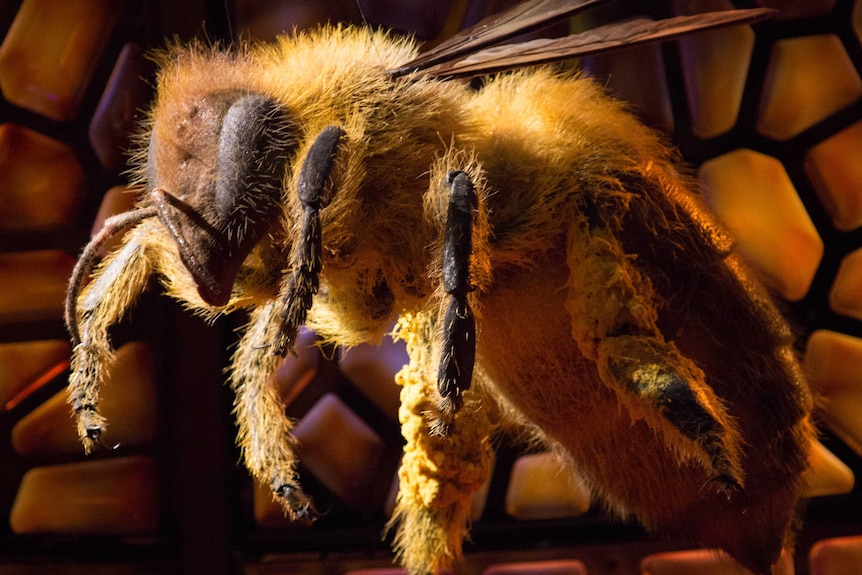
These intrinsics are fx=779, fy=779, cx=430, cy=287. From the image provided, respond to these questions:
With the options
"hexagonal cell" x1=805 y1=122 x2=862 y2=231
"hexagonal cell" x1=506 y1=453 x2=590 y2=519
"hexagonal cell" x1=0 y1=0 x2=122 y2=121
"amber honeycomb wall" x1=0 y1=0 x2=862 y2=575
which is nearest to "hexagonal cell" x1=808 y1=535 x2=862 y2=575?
"amber honeycomb wall" x1=0 y1=0 x2=862 y2=575

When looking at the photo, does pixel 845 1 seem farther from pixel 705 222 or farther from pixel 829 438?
pixel 829 438

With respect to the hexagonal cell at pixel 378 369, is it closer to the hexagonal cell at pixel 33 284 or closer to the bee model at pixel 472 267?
the bee model at pixel 472 267

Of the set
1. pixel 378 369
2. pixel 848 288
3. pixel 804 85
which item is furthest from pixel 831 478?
pixel 378 369

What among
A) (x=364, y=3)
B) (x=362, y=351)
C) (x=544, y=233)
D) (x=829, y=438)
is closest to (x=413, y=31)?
(x=364, y=3)

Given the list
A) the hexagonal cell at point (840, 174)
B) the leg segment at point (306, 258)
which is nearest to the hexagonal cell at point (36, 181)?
the leg segment at point (306, 258)

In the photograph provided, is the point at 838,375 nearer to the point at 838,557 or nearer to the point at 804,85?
the point at 838,557

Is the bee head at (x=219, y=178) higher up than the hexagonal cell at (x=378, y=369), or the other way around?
the bee head at (x=219, y=178)
